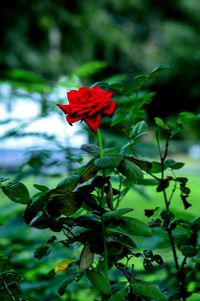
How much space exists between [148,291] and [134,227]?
92 mm

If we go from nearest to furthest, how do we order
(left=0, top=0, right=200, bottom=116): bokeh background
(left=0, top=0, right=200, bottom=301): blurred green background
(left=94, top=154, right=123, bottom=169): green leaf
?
(left=94, top=154, right=123, bottom=169): green leaf
(left=0, top=0, right=200, bottom=301): blurred green background
(left=0, top=0, right=200, bottom=116): bokeh background

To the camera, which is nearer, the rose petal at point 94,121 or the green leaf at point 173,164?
the rose petal at point 94,121

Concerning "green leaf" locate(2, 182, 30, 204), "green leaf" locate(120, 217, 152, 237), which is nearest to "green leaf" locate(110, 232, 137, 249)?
"green leaf" locate(120, 217, 152, 237)

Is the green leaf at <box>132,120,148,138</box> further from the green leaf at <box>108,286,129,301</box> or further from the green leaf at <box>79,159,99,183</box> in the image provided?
the green leaf at <box>108,286,129,301</box>

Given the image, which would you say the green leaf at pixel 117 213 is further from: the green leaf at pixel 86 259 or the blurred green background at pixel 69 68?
the blurred green background at pixel 69 68

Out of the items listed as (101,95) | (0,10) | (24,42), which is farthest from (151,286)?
(24,42)

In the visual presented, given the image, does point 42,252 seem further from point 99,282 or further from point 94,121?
point 94,121

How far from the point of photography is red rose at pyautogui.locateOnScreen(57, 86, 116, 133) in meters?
0.80

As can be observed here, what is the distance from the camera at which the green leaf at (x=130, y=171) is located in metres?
0.78

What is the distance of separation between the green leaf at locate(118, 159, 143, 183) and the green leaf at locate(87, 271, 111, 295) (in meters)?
0.15

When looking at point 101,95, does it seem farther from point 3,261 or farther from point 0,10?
point 0,10

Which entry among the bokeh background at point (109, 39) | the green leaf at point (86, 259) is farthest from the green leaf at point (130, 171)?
the bokeh background at point (109, 39)

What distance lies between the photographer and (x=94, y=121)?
0.80 meters

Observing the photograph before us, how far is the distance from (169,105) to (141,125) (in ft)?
67.2
